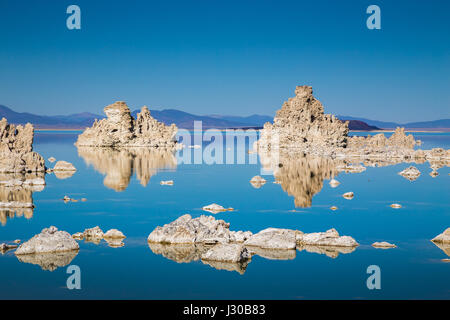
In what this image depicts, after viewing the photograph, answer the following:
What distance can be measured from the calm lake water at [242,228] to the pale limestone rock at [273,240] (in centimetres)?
47

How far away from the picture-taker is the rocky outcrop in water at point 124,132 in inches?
3091

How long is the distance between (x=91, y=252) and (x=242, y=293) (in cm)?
523

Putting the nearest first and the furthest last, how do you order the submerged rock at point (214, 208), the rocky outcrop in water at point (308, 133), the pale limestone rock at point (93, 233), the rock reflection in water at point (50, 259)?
the rock reflection in water at point (50, 259) → the pale limestone rock at point (93, 233) → the submerged rock at point (214, 208) → the rocky outcrop in water at point (308, 133)

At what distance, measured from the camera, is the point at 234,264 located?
14336mm

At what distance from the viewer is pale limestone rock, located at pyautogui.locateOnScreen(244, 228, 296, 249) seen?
15.8 m

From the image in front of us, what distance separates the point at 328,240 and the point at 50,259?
7.91 m

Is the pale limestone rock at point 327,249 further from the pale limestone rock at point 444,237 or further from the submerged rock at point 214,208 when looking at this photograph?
the submerged rock at point 214,208

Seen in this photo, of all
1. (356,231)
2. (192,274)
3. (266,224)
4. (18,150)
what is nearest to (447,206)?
(356,231)

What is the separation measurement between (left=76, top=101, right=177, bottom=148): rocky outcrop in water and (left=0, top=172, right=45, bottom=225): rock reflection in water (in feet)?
143

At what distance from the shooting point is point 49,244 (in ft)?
50.4

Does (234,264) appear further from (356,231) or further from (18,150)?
(18,150)

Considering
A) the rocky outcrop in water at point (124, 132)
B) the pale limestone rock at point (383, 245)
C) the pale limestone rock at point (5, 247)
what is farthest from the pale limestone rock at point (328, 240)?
the rocky outcrop in water at point (124, 132)

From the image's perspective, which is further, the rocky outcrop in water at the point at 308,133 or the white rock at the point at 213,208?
the rocky outcrop in water at the point at 308,133
